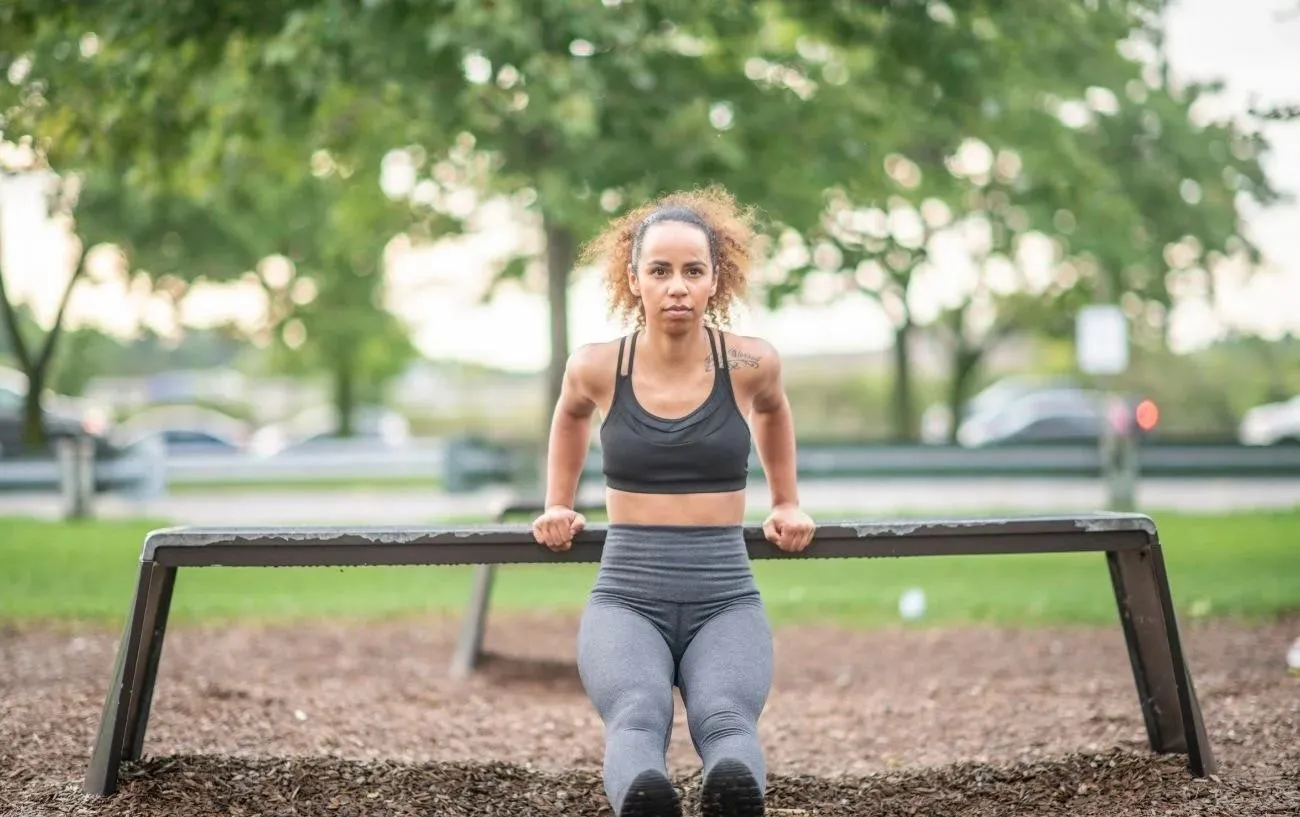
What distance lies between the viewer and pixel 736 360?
135 inches

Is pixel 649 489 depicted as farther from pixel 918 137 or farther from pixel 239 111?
pixel 918 137

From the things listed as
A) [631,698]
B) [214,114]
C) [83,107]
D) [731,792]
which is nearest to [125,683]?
[631,698]

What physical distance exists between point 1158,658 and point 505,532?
80.9 inches

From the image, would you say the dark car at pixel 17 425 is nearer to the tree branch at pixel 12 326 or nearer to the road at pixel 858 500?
the tree branch at pixel 12 326

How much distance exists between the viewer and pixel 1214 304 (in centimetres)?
2242

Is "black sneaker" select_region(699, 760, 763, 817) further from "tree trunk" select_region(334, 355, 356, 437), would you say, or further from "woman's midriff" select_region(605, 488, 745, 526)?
"tree trunk" select_region(334, 355, 356, 437)

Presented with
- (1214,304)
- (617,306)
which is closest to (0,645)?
(617,306)

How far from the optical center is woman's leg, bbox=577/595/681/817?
291 cm

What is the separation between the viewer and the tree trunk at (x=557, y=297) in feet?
41.0

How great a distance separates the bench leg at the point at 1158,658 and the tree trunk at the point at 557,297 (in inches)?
337

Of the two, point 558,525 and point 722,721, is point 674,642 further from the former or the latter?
point 558,525

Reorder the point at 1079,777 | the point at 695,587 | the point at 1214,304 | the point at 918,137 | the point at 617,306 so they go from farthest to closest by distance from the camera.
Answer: the point at 1214,304
the point at 918,137
the point at 1079,777
the point at 617,306
the point at 695,587

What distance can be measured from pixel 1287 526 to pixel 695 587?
11.2 metres

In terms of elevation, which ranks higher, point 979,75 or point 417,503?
point 979,75
